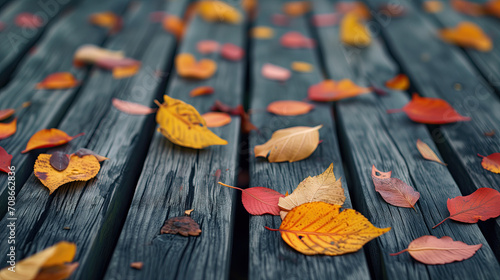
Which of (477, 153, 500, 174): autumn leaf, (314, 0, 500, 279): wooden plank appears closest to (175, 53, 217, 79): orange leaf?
(314, 0, 500, 279): wooden plank

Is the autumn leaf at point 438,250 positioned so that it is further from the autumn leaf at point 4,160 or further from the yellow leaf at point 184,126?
the autumn leaf at point 4,160

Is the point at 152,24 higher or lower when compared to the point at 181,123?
lower

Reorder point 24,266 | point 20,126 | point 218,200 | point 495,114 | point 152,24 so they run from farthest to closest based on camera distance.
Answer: point 152,24 → point 495,114 → point 20,126 → point 218,200 → point 24,266

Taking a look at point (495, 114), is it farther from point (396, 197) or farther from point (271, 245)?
point (271, 245)

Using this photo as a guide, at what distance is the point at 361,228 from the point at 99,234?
0.57 meters

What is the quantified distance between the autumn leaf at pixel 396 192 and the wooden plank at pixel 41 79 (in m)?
0.94

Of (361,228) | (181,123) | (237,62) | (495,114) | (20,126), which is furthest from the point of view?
(237,62)

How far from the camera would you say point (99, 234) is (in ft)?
2.51

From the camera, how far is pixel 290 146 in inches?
38.8

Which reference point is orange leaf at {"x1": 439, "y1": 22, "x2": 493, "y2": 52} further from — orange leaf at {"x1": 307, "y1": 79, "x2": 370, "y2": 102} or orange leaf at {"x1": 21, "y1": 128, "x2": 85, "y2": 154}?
orange leaf at {"x1": 21, "y1": 128, "x2": 85, "y2": 154}

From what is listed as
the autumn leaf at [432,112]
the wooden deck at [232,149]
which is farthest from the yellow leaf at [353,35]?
the autumn leaf at [432,112]

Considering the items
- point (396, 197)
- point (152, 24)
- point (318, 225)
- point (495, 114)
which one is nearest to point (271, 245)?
point (318, 225)

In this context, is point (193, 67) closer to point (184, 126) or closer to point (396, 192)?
point (184, 126)

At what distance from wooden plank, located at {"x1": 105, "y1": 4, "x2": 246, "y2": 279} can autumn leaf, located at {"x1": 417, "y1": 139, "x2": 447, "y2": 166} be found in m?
0.56
